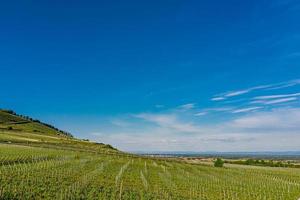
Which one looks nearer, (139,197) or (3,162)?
(139,197)

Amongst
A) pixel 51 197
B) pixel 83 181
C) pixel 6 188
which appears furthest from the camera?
pixel 83 181

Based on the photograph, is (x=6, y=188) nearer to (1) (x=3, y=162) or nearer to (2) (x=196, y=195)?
(2) (x=196, y=195)

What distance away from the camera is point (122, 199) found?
29453 mm

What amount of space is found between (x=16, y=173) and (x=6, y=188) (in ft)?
33.0

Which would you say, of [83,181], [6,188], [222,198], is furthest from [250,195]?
[6,188]

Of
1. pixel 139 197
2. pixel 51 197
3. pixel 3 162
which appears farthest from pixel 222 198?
pixel 3 162

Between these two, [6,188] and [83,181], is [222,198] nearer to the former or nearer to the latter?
[83,181]

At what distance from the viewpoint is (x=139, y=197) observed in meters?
31.1

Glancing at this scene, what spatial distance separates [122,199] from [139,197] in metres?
2.09

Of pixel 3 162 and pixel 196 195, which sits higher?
pixel 3 162

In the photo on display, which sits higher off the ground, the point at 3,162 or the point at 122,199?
the point at 3,162

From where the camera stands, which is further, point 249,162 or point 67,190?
point 249,162

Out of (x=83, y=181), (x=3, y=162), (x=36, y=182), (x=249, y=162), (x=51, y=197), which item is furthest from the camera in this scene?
(x=249, y=162)

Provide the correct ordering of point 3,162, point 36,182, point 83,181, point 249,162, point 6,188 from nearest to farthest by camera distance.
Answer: point 6,188
point 36,182
point 83,181
point 3,162
point 249,162
